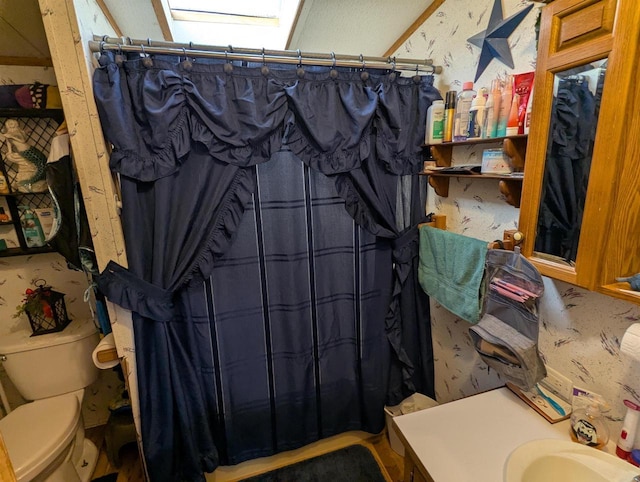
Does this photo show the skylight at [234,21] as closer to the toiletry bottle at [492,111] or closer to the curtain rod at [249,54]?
the curtain rod at [249,54]

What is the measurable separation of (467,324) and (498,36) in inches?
47.4

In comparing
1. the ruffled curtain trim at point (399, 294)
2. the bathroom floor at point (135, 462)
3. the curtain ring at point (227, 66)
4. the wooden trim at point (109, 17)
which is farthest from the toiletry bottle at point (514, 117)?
the bathroom floor at point (135, 462)

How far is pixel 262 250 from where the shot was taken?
4.72 feet

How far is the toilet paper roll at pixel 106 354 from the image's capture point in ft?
4.49

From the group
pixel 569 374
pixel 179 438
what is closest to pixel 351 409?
pixel 179 438

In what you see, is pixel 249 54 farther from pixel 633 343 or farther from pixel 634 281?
pixel 633 343

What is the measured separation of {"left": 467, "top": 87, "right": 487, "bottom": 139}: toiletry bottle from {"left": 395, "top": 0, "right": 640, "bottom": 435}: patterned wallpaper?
13 centimetres

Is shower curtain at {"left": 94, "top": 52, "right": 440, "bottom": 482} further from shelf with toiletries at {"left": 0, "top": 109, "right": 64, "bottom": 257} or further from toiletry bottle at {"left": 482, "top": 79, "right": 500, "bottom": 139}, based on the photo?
shelf with toiletries at {"left": 0, "top": 109, "right": 64, "bottom": 257}

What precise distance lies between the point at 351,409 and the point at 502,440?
987mm

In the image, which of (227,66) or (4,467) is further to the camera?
(227,66)

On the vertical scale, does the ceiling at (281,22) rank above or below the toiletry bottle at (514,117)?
above

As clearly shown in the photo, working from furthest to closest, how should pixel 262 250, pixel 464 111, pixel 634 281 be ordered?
pixel 262 250 < pixel 464 111 < pixel 634 281

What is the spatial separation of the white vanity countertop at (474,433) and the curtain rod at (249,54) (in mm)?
1395

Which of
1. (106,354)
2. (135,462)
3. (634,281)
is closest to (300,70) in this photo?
(634,281)
